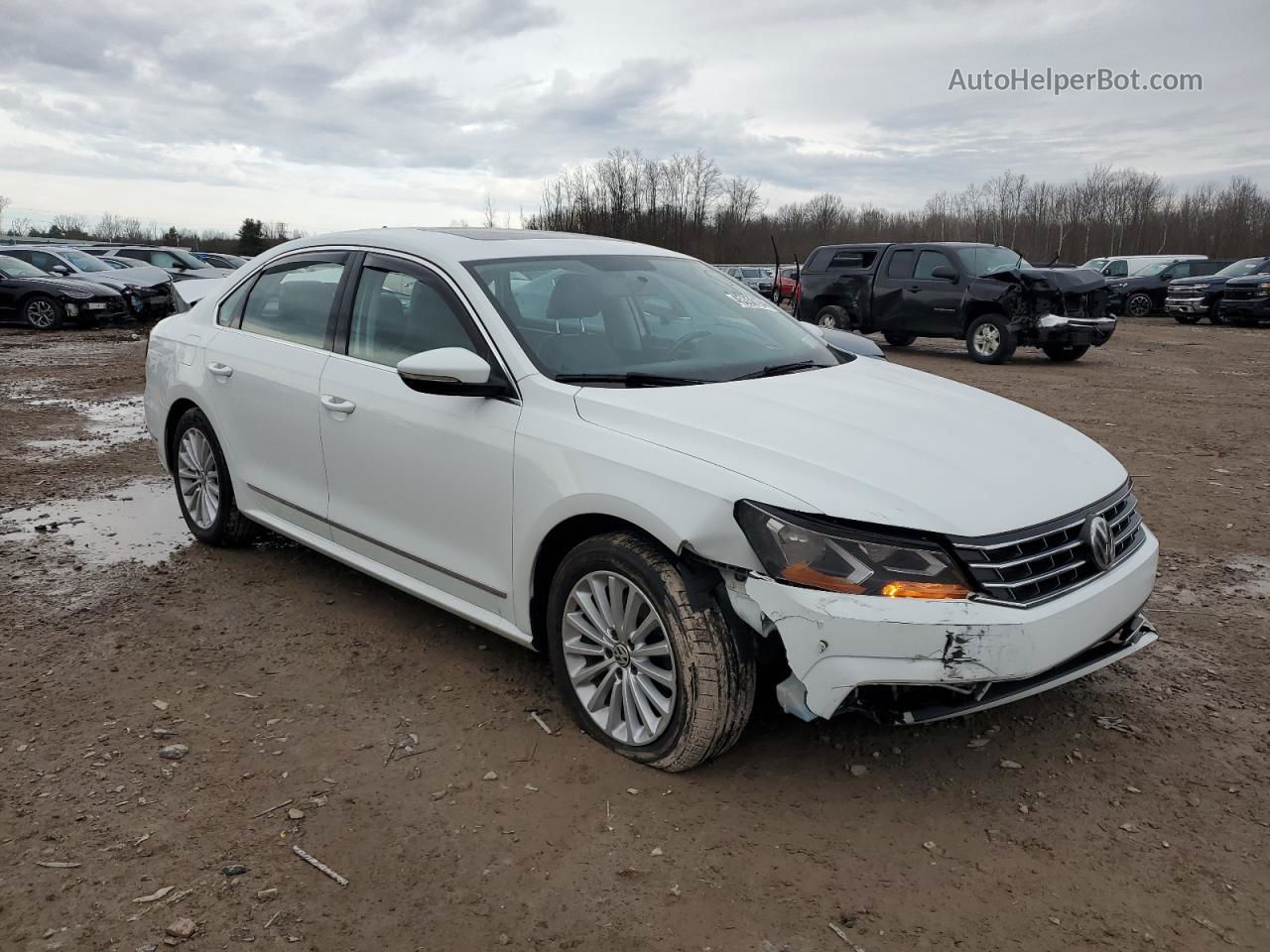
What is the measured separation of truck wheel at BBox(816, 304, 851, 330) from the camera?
57.3ft

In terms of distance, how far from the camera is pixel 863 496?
2.73m

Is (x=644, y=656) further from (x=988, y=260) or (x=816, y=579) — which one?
(x=988, y=260)

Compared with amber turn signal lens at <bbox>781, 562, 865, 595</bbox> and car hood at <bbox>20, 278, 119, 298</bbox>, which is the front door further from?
car hood at <bbox>20, 278, 119, 298</bbox>

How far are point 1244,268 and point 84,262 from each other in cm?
2748

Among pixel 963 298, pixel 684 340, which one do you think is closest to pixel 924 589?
pixel 684 340

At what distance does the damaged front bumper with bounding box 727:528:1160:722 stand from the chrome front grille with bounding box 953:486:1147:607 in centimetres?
5

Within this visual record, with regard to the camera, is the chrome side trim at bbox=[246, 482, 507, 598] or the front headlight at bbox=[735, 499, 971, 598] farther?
the chrome side trim at bbox=[246, 482, 507, 598]

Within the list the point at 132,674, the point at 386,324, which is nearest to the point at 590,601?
the point at 386,324

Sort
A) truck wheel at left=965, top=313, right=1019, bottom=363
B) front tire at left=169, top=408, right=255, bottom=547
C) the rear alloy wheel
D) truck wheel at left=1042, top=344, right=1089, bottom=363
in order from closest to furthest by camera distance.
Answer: front tire at left=169, top=408, right=255, bottom=547 → truck wheel at left=965, top=313, right=1019, bottom=363 → truck wheel at left=1042, top=344, right=1089, bottom=363 → the rear alloy wheel

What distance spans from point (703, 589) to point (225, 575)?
9.99 feet

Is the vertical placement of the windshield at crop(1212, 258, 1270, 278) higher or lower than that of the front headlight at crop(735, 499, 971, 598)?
higher

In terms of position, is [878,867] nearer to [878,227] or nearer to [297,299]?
[297,299]

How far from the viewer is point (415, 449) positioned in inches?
145

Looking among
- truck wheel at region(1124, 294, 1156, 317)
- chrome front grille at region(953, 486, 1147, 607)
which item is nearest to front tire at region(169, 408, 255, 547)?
chrome front grille at region(953, 486, 1147, 607)
